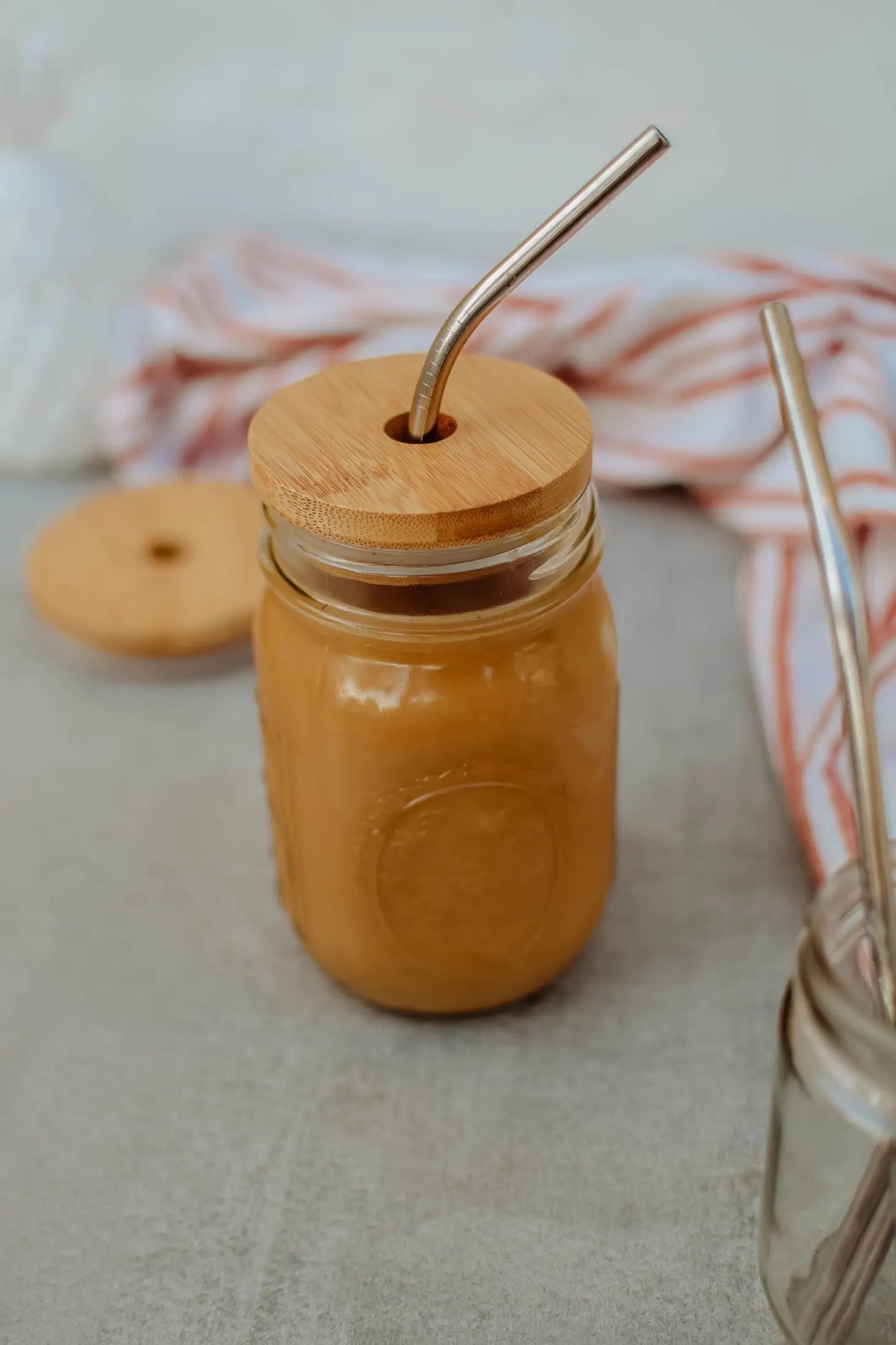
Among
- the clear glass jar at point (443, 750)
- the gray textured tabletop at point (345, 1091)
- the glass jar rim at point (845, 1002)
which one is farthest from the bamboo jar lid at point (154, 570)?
the glass jar rim at point (845, 1002)

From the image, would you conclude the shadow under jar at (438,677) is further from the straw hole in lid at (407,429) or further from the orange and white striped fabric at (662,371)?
the orange and white striped fabric at (662,371)

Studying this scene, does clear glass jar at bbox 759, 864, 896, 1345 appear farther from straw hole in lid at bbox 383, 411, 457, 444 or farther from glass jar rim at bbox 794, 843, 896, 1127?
straw hole in lid at bbox 383, 411, 457, 444

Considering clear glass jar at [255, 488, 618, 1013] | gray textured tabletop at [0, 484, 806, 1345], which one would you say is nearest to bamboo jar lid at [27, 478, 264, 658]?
gray textured tabletop at [0, 484, 806, 1345]

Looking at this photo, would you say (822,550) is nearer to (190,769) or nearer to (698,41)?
(190,769)

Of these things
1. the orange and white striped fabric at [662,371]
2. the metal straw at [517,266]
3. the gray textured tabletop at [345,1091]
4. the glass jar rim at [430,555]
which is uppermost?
the metal straw at [517,266]

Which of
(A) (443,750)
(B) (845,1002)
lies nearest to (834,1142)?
(B) (845,1002)

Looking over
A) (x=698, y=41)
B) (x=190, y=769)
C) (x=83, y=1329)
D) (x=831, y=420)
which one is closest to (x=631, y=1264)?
(x=83, y=1329)
